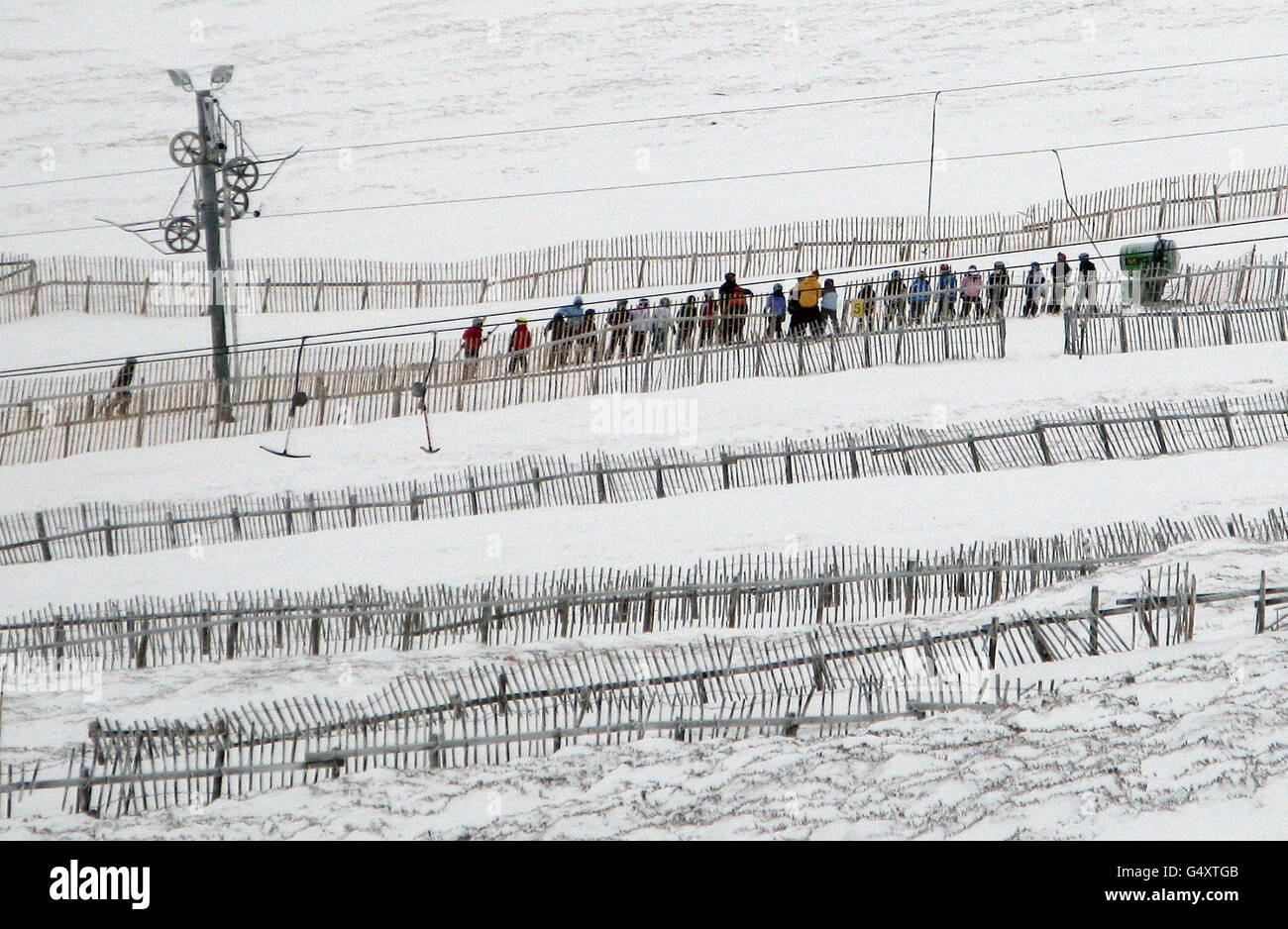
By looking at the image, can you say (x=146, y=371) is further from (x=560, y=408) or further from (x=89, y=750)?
(x=89, y=750)

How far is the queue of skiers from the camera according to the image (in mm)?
20766

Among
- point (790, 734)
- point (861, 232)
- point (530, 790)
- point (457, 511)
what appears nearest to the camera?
point (530, 790)

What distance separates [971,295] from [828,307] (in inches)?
78.8

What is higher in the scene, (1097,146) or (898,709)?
(1097,146)

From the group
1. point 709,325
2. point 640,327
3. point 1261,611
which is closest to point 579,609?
point 1261,611

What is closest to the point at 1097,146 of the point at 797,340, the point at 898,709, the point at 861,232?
the point at 861,232

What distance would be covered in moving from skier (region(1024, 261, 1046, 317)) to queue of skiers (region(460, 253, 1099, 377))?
0.16 ft

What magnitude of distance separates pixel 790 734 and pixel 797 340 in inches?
423

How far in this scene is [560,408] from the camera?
2009cm

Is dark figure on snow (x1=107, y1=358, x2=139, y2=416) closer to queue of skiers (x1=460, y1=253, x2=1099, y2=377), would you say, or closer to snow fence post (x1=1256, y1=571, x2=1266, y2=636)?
queue of skiers (x1=460, y1=253, x2=1099, y2=377)

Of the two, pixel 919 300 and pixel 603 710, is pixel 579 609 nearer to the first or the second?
pixel 603 710

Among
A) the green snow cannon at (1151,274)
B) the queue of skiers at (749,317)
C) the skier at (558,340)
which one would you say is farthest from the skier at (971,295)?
the skier at (558,340)

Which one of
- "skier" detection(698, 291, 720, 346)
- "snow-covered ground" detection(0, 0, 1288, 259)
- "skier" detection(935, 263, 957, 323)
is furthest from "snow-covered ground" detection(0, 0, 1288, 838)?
"skier" detection(698, 291, 720, 346)

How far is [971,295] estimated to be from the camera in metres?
21.0
